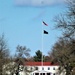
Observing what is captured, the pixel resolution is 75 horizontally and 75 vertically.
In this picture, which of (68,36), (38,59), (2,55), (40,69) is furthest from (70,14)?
(38,59)

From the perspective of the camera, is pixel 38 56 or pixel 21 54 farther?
pixel 38 56

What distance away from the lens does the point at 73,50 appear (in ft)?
164

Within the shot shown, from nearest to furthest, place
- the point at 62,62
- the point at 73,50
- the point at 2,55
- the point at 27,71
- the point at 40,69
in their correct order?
1. the point at 73,50
2. the point at 2,55
3. the point at 62,62
4. the point at 27,71
5. the point at 40,69

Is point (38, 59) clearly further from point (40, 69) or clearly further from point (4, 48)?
point (4, 48)

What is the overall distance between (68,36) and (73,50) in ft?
12.9

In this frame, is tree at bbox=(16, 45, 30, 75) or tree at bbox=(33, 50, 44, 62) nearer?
tree at bbox=(16, 45, 30, 75)

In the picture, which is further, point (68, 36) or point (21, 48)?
point (21, 48)

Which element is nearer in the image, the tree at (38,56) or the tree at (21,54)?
the tree at (21,54)

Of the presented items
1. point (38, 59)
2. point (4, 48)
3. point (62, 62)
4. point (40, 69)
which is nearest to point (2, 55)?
point (4, 48)

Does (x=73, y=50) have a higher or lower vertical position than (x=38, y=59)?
lower

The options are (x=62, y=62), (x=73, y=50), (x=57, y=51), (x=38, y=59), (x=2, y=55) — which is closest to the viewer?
(x=73, y=50)

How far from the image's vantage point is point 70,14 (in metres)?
45.8

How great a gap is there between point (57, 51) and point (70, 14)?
45437 mm

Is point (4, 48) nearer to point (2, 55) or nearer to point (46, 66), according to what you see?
point (2, 55)
